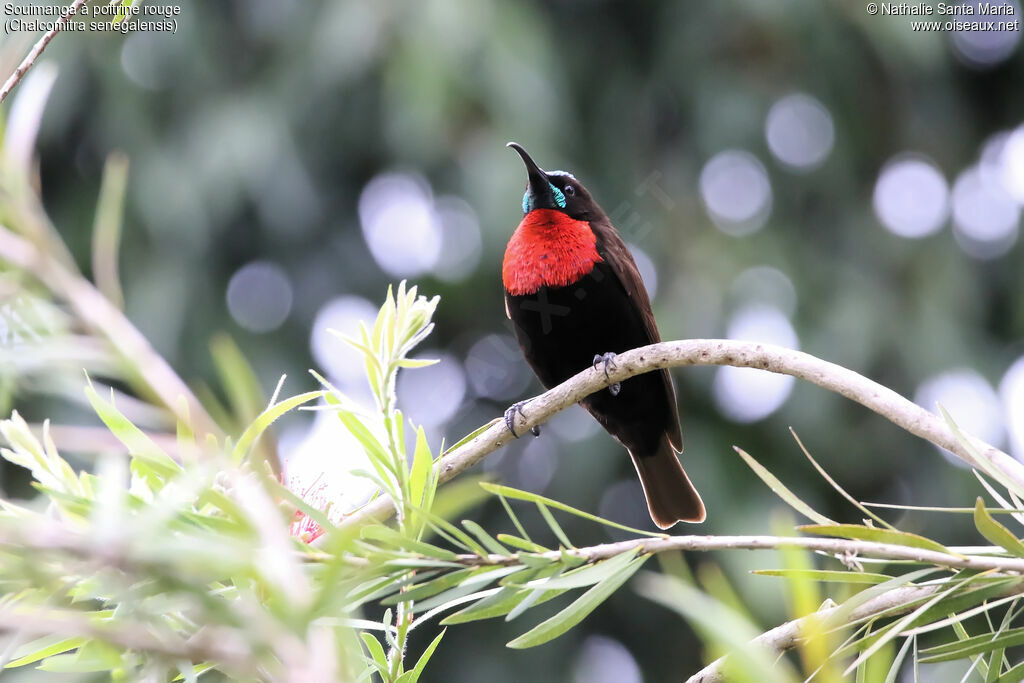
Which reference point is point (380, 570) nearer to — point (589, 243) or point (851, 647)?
point (851, 647)

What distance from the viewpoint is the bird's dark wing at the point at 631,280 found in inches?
129

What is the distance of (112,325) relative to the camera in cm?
55

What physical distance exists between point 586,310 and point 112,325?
2.74 meters

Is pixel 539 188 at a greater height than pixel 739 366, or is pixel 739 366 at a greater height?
pixel 539 188

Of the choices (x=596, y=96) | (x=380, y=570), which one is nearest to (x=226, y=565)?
(x=380, y=570)

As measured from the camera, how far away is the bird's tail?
3.46 m

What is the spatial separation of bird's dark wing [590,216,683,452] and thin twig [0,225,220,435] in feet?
8.92

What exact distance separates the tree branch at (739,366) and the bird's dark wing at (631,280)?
1523mm

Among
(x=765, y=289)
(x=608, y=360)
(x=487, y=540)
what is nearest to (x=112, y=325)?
(x=487, y=540)

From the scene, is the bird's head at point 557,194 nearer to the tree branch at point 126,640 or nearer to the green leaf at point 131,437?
the green leaf at point 131,437

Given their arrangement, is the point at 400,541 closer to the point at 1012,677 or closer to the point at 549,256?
the point at 1012,677

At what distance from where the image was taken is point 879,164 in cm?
743

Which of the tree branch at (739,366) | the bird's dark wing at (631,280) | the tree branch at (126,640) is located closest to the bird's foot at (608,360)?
the bird's dark wing at (631,280)

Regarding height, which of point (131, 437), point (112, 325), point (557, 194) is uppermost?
point (557, 194)
